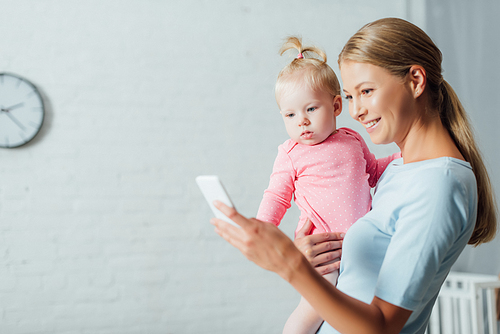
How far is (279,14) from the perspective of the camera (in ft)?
9.24

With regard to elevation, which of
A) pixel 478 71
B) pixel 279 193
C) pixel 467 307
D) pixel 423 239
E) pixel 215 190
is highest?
pixel 215 190

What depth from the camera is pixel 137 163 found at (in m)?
2.51

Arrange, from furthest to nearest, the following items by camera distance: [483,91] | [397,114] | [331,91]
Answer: [483,91] → [331,91] → [397,114]

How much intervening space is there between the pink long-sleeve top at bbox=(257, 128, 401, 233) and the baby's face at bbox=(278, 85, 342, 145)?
0.04 m

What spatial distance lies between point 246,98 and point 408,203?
6.57 ft

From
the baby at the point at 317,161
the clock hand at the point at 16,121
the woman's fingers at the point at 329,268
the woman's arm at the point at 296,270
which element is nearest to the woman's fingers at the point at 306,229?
the baby at the point at 317,161

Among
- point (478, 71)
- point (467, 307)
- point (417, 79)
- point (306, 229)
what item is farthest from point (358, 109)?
point (478, 71)

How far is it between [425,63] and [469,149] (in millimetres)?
246

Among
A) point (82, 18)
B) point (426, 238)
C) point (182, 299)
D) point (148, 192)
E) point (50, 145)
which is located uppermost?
point (82, 18)

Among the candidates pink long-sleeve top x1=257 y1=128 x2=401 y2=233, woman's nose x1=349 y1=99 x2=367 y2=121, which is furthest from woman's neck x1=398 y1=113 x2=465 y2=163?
pink long-sleeve top x1=257 y1=128 x2=401 y2=233

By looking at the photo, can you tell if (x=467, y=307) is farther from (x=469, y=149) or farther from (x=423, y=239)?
(x=423, y=239)

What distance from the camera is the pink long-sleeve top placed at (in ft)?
4.11

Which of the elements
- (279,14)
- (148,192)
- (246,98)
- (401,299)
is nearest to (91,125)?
(148,192)

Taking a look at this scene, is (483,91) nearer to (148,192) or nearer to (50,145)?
(148,192)
